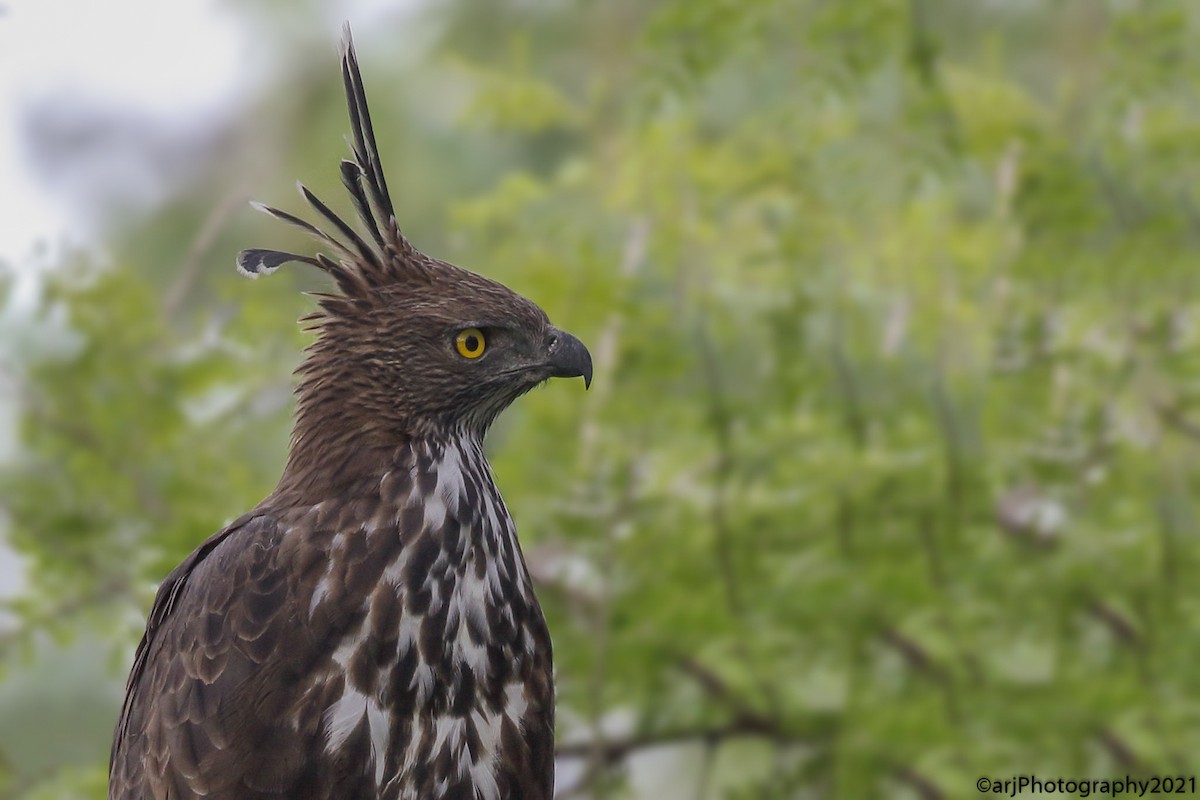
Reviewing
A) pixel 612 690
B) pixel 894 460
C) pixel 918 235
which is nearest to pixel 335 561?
pixel 612 690

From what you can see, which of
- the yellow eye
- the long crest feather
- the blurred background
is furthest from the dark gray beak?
the blurred background

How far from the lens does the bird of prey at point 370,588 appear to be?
2992 mm

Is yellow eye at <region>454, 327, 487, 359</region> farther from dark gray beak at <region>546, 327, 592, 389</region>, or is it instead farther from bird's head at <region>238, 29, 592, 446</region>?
dark gray beak at <region>546, 327, 592, 389</region>

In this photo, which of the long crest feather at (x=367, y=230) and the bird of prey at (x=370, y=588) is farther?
the long crest feather at (x=367, y=230)

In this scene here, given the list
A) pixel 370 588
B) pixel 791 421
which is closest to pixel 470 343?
pixel 370 588

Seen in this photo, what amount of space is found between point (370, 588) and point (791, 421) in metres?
4.04

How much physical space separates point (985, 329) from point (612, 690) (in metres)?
2.84

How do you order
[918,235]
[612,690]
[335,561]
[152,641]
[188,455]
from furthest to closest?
[918,235], [612,690], [188,455], [152,641], [335,561]

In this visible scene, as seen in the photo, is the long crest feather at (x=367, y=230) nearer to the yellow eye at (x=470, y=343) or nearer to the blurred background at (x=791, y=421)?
the yellow eye at (x=470, y=343)

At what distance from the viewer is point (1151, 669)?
678 cm

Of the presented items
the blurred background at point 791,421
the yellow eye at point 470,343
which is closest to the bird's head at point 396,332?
the yellow eye at point 470,343

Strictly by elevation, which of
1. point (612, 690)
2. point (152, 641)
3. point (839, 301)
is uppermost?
point (839, 301)

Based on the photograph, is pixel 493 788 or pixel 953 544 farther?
pixel 953 544

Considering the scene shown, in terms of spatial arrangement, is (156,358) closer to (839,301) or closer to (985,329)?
(839,301)
